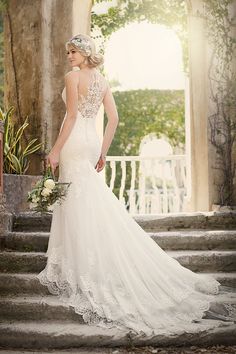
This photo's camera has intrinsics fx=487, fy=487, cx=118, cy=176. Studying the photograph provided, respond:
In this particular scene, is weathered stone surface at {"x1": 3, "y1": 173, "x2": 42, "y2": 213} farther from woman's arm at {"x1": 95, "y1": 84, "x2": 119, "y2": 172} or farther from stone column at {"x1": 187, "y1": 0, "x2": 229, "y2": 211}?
stone column at {"x1": 187, "y1": 0, "x2": 229, "y2": 211}

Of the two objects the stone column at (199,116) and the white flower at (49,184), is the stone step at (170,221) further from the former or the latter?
the white flower at (49,184)

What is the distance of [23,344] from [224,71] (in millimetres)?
4068

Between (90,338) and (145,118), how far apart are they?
10.0 metres

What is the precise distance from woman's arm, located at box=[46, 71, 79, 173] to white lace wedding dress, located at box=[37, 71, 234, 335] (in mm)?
74

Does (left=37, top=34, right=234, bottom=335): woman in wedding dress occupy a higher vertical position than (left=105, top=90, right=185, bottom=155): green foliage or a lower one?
lower

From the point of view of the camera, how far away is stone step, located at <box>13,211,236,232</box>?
5047 mm

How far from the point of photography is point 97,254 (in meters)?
A: 3.70

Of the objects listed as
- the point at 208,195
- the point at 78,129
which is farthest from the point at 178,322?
the point at 208,195

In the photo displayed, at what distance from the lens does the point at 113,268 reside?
12.1 feet

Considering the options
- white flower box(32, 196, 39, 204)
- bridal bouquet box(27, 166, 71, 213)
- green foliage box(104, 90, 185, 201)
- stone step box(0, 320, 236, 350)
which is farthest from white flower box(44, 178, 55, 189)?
green foliage box(104, 90, 185, 201)

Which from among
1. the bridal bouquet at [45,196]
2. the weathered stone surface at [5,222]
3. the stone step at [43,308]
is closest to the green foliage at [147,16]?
the weathered stone surface at [5,222]

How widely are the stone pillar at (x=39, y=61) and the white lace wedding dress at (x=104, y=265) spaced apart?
223 centimetres

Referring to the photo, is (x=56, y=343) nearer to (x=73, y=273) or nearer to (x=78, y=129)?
(x=73, y=273)

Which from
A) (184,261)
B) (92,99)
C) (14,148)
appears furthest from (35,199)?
(14,148)
